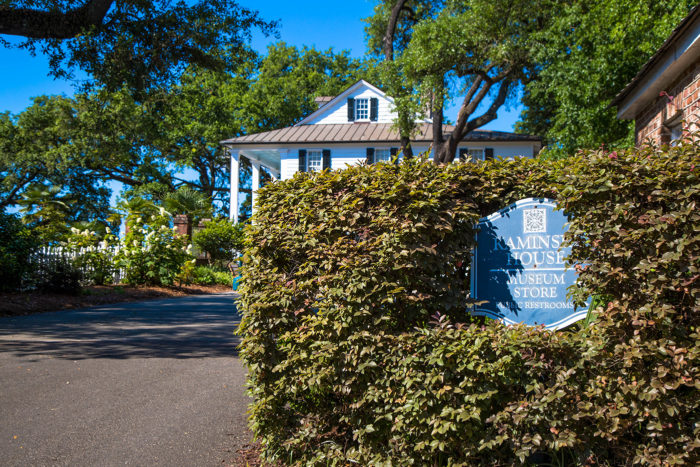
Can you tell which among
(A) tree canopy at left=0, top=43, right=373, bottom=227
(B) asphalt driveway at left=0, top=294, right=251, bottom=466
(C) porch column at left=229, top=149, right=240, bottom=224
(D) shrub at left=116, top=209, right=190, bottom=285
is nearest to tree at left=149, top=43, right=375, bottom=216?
(A) tree canopy at left=0, top=43, right=373, bottom=227

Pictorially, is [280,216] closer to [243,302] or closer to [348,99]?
[243,302]

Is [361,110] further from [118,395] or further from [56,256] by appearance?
[118,395]

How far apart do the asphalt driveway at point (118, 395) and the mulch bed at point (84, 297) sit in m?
1.74

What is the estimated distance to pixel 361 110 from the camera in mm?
29109

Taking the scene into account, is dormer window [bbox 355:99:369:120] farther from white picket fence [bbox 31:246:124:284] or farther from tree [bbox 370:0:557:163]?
white picket fence [bbox 31:246:124:284]

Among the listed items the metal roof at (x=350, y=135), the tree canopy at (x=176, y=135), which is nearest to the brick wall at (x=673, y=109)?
the metal roof at (x=350, y=135)

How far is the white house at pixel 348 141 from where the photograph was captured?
26.5 metres

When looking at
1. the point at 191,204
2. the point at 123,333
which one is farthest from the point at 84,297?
the point at 191,204

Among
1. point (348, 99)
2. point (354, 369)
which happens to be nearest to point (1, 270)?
point (354, 369)

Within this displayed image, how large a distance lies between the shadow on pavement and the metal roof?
16.4m

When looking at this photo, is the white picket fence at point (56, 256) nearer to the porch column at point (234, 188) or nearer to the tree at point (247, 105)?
the porch column at point (234, 188)

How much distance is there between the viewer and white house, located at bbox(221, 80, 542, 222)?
2645 cm

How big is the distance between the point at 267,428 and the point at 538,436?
1801mm

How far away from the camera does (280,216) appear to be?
377cm
